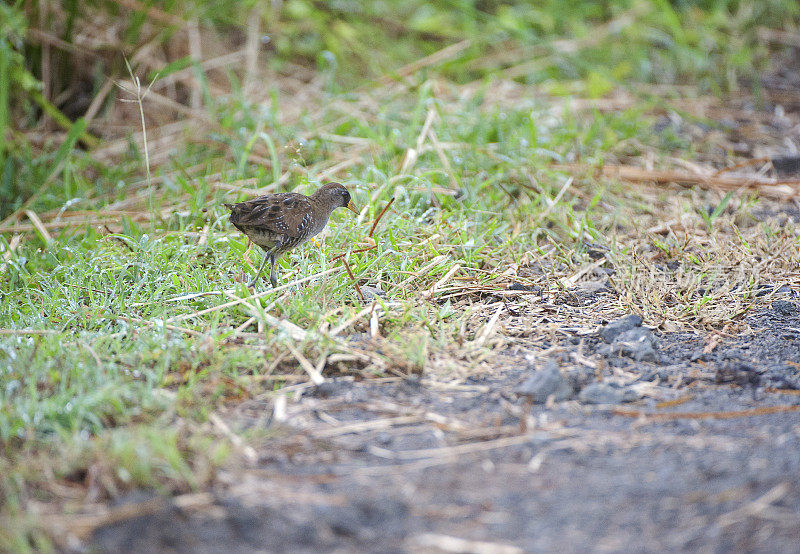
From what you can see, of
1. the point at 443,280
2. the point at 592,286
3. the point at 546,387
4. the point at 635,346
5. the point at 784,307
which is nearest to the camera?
the point at 546,387

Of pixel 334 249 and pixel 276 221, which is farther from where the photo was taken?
pixel 334 249

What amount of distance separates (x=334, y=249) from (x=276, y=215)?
0.59 m

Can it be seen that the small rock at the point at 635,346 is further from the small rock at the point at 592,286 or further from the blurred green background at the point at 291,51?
the blurred green background at the point at 291,51

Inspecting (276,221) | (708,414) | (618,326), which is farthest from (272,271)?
(708,414)

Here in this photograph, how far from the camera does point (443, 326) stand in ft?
10.8

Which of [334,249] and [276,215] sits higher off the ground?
[276,215]

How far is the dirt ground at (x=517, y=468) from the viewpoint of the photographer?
6.59 feet

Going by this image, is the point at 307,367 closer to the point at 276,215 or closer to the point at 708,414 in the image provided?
the point at 276,215

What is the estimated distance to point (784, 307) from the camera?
3.59 metres

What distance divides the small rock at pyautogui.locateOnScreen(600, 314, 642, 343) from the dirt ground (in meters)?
0.18

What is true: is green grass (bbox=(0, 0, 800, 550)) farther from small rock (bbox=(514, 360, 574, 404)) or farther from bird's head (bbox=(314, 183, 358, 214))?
small rock (bbox=(514, 360, 574, 404))

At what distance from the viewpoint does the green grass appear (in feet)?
8.25

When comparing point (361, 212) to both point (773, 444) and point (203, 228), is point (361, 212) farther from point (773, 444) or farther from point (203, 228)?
point (773, 444)

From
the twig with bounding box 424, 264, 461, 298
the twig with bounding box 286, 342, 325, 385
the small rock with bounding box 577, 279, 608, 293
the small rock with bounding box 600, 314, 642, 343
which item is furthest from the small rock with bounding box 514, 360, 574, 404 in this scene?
the small rock with bounding box 577, 279, 608, 293
